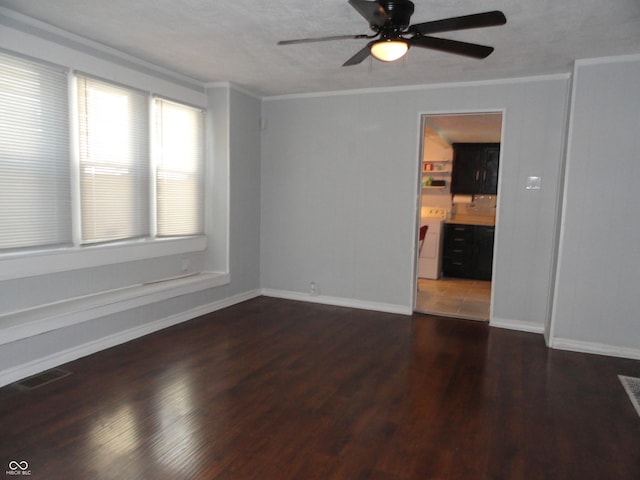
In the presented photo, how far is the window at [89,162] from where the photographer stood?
3035mm

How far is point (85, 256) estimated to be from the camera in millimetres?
3498

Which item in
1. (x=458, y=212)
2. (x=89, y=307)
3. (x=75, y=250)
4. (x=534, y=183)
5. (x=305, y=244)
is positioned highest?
(x=534, y=183)

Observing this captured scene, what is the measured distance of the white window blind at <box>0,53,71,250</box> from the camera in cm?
297

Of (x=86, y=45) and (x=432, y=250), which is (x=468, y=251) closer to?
(x=432, y=250)

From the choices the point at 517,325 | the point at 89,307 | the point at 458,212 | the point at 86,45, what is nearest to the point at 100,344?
the point at 89,307

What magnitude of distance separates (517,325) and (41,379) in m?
4.29

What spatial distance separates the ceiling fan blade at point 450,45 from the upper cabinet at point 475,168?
522cm

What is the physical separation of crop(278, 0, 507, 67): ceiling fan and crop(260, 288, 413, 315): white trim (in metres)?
3.05

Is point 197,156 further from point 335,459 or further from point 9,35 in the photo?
point 335,459

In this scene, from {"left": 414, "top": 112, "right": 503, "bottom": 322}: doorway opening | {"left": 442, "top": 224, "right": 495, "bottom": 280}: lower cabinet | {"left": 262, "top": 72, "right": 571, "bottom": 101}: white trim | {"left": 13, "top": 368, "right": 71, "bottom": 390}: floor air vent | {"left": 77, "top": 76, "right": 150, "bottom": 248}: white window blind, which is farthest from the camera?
{"left": 442, "top": 224, "right": 495, "bottom": 280}: lower cabinet

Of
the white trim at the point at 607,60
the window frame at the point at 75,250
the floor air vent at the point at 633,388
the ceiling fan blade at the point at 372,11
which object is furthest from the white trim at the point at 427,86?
the floor air vent at the point at 633,388

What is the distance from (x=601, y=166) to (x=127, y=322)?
4.40m

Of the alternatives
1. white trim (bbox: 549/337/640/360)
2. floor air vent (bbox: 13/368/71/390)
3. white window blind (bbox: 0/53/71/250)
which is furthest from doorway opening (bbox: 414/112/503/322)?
white window blind (bbox: 0/53/71/250)

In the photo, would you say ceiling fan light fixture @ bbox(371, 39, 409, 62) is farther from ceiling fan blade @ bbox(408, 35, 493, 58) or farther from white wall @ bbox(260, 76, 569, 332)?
white wall @ bbox(260, 76, 569, 332)
